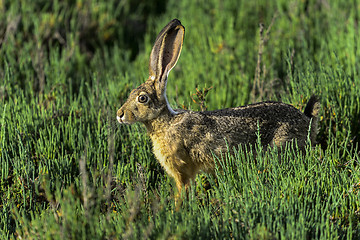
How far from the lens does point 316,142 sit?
13.3ft

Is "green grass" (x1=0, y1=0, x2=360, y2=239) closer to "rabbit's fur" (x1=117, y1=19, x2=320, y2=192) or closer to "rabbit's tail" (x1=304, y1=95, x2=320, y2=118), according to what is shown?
"rabbit's fur" (x1=117, y1=19, x2=320, y2=192)

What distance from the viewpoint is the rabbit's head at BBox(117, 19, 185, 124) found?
3477 millimetres

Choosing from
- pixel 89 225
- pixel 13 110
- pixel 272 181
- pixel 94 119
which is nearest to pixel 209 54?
pixel 94 119

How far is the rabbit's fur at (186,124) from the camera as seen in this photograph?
3486 millimetres

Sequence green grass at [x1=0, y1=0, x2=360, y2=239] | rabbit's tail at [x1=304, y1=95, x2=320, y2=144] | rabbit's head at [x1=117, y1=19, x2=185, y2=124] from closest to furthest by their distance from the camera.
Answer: green grass at [x1=0, y1=0, x2=360, y2=239], rabbit's head at [x1=117, y1=19, x2=185, y2=124], rabbit's tail at [x1=304, y1=95, x2=320, y2=144]

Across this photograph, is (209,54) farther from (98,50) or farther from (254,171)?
(254,171)

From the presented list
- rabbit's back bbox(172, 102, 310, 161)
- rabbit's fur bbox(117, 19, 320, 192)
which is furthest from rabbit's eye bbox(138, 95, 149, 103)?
rabbit's back bbox(172, 102, 310, 161)

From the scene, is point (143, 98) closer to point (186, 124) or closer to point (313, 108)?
point (186, 124)

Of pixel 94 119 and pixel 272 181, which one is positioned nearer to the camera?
pixel 272 181

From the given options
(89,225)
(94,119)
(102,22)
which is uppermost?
(102,22)

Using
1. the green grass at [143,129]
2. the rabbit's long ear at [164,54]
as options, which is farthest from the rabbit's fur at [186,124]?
the green grass at [143,129]

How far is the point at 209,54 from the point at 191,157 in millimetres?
2589

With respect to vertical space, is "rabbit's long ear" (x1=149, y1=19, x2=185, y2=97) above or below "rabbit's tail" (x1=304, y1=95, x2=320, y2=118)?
above

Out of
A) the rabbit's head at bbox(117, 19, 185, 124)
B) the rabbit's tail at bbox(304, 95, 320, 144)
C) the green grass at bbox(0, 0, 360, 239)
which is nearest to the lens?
the green grass at bbox(0, 0, 360, 239)
